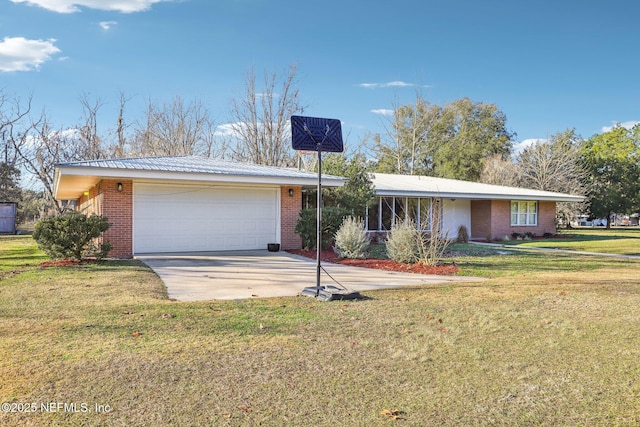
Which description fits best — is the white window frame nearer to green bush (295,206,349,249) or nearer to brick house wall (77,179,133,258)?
green bush (295,206,349,249)

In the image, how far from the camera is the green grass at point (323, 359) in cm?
344

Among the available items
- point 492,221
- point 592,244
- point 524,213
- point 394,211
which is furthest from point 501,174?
point 394,211

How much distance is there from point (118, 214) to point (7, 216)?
2284 centimetres

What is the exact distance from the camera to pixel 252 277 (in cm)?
1019

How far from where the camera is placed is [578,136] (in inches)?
1982

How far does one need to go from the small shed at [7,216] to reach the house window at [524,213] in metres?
31.0

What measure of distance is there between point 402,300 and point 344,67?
21377mm

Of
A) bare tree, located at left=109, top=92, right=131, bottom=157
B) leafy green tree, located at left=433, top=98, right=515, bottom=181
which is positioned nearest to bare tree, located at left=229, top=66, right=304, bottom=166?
bare tree, located at left=109, top=92, right=131, bottom=157

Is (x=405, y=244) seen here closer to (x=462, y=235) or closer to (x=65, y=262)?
(x=65, y=262)

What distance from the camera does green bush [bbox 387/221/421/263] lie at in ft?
41.5

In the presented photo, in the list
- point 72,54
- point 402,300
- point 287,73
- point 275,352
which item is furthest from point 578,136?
point 275,352

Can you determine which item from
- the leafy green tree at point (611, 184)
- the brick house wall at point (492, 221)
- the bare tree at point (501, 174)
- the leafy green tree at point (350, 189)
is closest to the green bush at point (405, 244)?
the leafy green tree at point (350, 189)

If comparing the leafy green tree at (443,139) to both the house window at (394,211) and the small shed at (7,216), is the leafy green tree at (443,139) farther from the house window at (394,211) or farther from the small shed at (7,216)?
the small shed at (7,216)

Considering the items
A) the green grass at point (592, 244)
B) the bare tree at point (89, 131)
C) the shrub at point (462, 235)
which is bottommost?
the green grass at point (592, 244)
